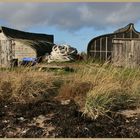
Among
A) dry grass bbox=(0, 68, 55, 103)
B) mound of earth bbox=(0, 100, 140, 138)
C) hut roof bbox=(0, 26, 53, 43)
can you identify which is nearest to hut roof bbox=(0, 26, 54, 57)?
hut roof bbox=(0, 26, 53, 43)

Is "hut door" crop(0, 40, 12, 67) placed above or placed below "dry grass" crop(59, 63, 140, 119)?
above

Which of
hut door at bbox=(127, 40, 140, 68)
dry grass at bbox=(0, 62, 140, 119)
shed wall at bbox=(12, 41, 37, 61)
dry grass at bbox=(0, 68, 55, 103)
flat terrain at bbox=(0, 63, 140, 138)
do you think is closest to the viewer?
flat terrain at bbox=(0, 63, 140, 138)

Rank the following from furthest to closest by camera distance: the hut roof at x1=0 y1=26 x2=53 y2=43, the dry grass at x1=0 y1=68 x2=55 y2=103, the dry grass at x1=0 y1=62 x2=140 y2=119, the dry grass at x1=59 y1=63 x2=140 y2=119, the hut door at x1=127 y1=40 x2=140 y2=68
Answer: the hut roof at x1=0 y1=26 x2=53 y2=43 < the hut door at x1=127 y1=40 x2=140 y2=68 < the dry grass at x1=0 y1=68 x2=55 y2=103 < the dry grass at x1=0 y1=62 x2=140 y2=119 < the dry grass at x1=59 y1=63 x2=140 y2=119

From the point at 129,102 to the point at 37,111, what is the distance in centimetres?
194

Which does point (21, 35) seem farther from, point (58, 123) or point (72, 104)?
point (58, 123)

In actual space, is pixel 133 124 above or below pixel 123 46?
below

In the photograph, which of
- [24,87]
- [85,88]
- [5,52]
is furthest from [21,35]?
[85,88]

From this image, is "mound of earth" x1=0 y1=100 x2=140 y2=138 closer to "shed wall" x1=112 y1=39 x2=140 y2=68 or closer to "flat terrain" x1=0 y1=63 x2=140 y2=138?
"flat terrain" x1=0 y1=63 x2=140 y2=138

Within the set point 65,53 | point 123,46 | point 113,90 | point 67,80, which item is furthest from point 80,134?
point 65,53

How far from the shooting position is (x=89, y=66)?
37.7 feet

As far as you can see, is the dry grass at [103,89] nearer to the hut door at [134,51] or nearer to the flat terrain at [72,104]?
the flat terrain at [72,104]

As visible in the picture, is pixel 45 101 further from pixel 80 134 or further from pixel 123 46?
pixel 123 46

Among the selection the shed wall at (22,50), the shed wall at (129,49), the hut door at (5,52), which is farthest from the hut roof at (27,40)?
the shed wall at (129,49)

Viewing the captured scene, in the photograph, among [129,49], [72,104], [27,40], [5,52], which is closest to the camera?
[72,104]
